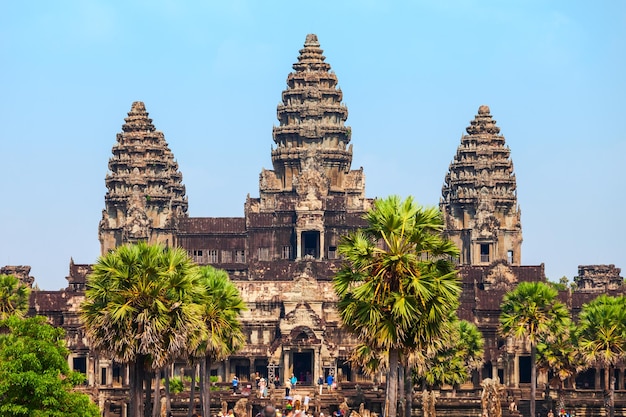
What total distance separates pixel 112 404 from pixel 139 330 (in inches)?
Answer: 1936

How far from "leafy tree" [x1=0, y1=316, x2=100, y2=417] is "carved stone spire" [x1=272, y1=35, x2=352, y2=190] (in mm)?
111236

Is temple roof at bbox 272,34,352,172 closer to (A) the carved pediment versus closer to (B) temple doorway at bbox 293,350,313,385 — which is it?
(A) the carved pediment

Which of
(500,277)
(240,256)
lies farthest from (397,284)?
(240,256)

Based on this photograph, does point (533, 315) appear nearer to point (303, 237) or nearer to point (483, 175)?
point (303, 237)

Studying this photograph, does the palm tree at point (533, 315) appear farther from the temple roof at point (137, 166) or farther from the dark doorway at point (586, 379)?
the temple roof at point (137, 166)

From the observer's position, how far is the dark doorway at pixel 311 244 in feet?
585

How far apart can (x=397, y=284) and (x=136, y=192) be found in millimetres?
123647

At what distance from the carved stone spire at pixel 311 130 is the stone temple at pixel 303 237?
5.8 inches

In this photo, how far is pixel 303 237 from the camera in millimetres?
178625

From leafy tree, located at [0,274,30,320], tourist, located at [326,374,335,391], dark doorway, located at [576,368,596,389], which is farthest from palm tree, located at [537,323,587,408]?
leafy tree, located at [0,274,30,320]

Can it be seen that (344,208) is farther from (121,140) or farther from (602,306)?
(602,306)

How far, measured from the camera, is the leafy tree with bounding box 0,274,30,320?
11888 cm

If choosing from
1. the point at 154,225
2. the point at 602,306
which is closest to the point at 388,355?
the point at 602,306

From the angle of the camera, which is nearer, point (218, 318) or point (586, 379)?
point (218, 318)
